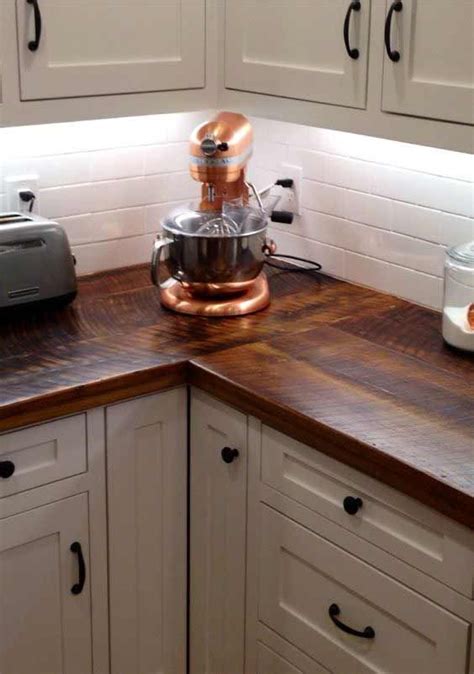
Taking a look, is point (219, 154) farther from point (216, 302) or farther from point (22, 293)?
point (22, 293)

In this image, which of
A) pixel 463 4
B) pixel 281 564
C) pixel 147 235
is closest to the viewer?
pixel 463 4

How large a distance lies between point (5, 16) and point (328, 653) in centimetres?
134

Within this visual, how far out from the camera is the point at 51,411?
1851mm

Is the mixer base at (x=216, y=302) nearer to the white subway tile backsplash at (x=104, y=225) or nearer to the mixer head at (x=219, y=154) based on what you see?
the mixer head at (x=219, y=154)

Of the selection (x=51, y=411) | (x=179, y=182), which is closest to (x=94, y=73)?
(x=179, y=182)

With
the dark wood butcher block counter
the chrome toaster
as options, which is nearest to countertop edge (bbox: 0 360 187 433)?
the dark wood butcher block counter

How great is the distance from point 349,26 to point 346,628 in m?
1.13

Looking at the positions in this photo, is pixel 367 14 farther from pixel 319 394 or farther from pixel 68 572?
pixel 68 572

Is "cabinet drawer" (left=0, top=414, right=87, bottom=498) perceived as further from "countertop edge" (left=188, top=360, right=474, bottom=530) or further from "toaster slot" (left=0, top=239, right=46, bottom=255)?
"toaster slot" (left=0, top=239, right=46, bottom=255)

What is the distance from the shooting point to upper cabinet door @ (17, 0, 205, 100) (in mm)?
2078

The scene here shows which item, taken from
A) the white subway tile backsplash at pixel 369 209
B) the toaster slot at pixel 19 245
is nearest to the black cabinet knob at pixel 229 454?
the toaster slot at pixel 19 245

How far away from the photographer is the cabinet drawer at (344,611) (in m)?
1.63

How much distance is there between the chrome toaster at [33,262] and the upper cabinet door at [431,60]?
0.76m

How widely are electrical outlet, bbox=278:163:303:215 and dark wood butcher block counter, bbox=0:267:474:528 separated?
238 mm
